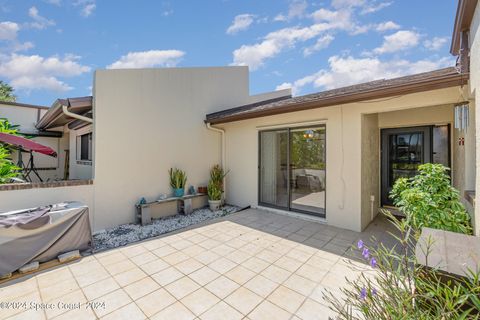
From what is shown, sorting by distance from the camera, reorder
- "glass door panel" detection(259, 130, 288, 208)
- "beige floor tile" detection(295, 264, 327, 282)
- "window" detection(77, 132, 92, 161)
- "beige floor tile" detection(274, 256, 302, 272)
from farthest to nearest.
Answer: "window" detection(77, 132, 92, 161), "glass door panel" detection(259, 130, 288, 208), "beige floor tile" detection(274, 256, 302, 272), "beige floor tile" detection(295, 264, 327, 282)

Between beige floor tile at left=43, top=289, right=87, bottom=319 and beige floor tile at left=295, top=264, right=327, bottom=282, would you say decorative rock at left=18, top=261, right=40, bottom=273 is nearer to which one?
beige floor tile at left=43, top=289, right=87, bottom=319

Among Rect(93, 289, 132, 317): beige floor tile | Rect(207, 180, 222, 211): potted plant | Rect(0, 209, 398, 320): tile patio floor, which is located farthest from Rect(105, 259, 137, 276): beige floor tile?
Rect(207, 180, 222, 211): potted plant

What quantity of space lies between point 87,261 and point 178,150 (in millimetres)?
3966

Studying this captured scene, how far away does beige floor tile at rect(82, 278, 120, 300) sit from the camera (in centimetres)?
292

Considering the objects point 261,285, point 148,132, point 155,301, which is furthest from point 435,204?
point 148,132

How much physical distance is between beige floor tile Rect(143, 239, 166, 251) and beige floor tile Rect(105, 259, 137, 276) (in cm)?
56

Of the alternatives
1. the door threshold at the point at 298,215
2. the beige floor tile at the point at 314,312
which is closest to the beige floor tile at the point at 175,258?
the beige floor tile at the point at 314,312

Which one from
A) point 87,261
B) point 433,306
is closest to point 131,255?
point 87,261

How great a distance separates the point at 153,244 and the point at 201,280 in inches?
71.9

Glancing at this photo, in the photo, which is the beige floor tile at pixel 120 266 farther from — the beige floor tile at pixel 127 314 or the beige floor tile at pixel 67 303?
the beige floor tile at pixel 127 314

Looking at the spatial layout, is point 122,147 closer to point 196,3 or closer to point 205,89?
point 205,89

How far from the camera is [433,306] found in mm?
1640

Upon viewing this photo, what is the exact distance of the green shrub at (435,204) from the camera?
9.17ft

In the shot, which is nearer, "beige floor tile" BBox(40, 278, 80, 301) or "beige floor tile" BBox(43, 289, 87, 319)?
"beige floor tile" BBox(43, 289, 87, 319)
